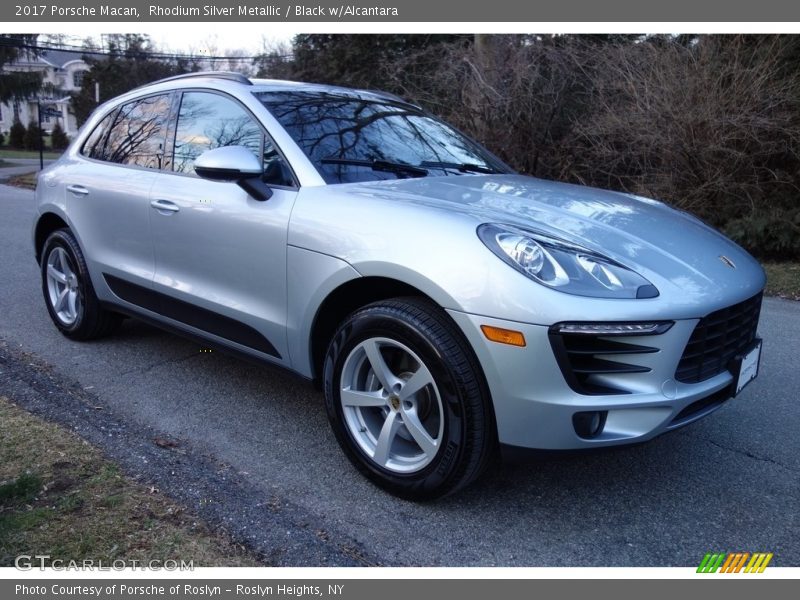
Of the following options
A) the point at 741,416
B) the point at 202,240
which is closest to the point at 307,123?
the point at 202,240

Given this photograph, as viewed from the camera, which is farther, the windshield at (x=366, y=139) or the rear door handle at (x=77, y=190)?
the rear door handle at (x=77, y=190)

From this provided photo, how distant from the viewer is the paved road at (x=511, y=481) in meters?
2.75

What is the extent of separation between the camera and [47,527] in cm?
267

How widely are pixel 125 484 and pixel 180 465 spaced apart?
0.29 meters

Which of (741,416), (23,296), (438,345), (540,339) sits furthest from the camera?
(23,296)

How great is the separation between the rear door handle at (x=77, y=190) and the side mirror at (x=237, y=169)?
1681 mm

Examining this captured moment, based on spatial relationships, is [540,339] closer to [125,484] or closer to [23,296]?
[125,484]

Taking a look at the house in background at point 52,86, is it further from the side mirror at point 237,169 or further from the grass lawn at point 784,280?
the side mirror at point 237,169

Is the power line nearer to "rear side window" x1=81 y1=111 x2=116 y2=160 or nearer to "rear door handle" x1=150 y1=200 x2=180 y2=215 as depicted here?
"rear side window" x1=81 y1=111 x2=116 y2=160

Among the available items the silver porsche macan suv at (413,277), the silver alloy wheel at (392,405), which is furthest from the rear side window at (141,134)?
the silver alloy wheel at (392,405)

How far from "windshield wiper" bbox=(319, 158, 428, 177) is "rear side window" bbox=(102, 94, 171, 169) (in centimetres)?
119

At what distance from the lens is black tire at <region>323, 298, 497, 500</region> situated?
272 cm

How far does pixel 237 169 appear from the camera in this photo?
3.32m

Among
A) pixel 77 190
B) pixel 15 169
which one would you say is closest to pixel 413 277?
pixel 77 190
